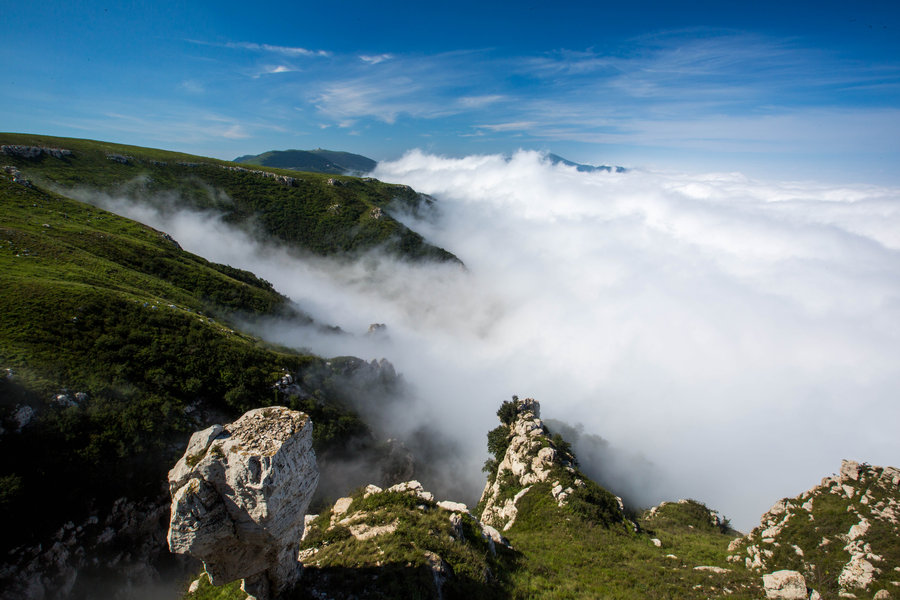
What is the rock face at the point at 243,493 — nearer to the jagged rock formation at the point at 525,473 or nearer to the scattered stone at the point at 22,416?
the scattered stone at the point at 22,416

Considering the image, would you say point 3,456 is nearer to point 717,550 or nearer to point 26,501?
point 26,501

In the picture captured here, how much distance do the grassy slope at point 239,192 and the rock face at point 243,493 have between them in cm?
13375

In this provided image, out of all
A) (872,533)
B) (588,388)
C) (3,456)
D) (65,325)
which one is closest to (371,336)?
(65,325)

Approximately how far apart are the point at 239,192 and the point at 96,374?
452 ft

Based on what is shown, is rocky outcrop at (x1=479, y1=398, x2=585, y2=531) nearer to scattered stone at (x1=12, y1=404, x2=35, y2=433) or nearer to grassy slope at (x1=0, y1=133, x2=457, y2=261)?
scattered stone at (x1=12, y1=404, x2=35, y2=433)

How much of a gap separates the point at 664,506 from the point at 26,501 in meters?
62.4

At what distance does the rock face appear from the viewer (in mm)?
10977

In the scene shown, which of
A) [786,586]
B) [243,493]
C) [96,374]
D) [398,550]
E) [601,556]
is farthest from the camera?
[96,374]

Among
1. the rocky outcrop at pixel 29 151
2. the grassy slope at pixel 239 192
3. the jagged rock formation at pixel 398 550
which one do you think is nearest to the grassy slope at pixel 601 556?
the jagged rock formation at pixel 398 550

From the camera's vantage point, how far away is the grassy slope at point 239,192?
349 ft

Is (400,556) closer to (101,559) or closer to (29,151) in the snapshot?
(101,559)

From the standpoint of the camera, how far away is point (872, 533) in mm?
20922

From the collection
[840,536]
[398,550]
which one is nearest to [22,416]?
[398,550]

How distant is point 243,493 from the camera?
11.3 meters
